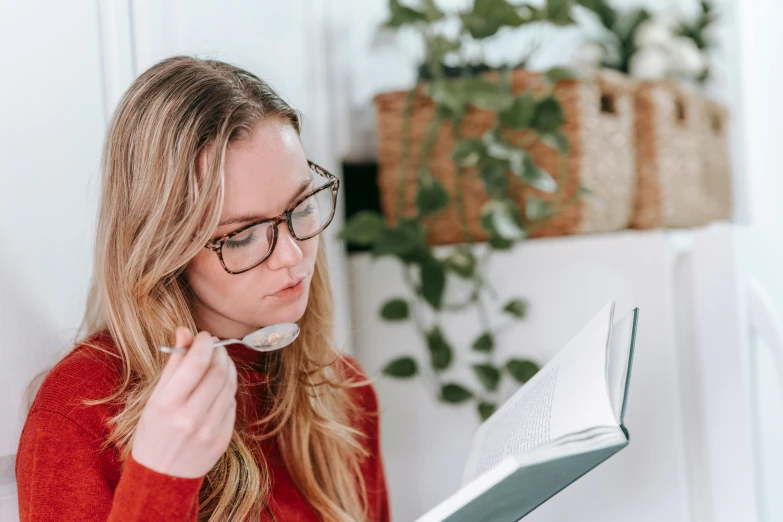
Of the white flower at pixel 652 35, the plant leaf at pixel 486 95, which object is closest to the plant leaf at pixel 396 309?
the plant leaf at pixel 486 95

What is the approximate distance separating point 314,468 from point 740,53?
1502mm

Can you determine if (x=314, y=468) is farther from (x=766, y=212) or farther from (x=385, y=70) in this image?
(x=766, y=212)

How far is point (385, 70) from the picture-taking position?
149 centimetres

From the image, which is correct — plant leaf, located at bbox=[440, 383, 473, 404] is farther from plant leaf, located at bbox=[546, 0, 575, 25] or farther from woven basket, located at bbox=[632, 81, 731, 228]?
plant leaf, located at bbox=[546, 0, 575, 25]

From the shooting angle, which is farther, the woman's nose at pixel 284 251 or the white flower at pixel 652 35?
the white flower at pixel 652 35

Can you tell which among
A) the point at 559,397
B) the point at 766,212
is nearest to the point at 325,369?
the point at 559,397

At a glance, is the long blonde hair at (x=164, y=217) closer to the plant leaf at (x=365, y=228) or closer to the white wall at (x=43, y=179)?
the white wall at (x=43, y=179)

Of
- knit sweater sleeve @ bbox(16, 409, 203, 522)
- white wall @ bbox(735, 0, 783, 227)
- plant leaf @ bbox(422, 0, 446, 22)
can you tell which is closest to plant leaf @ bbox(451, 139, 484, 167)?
plant leaf @ bbox(422, 0, 446, 22)

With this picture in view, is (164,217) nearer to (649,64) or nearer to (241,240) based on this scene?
(241,240)

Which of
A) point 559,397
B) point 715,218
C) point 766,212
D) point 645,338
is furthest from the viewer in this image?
point 766,212

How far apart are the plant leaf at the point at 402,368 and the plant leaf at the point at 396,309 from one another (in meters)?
0.07

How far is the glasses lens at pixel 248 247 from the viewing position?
714 millimetres

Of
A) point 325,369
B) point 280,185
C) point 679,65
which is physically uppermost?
point 679,65

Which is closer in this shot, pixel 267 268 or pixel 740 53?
pixel 267 268
